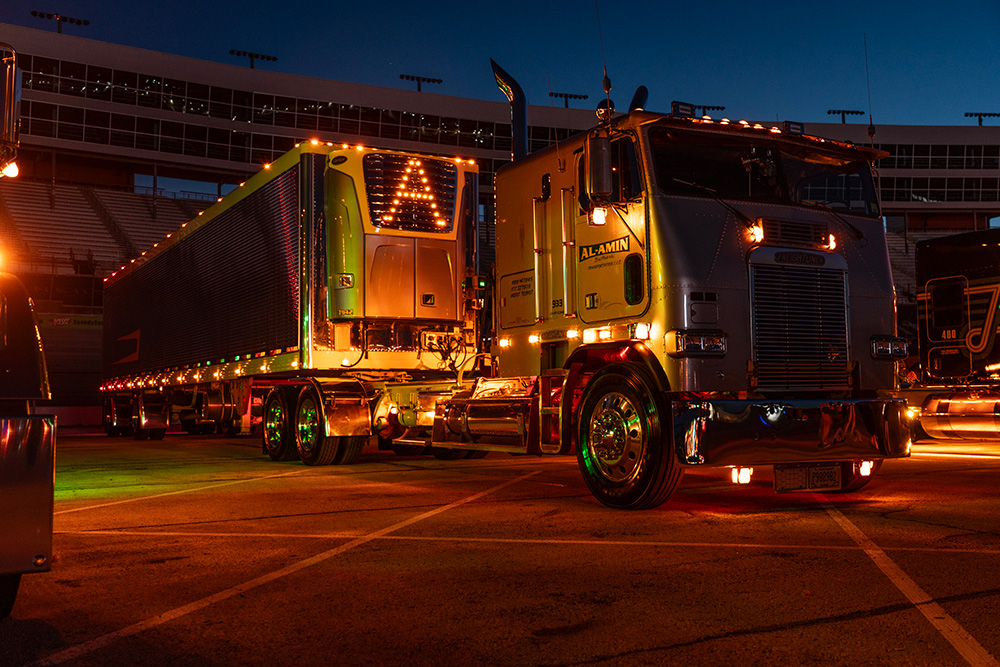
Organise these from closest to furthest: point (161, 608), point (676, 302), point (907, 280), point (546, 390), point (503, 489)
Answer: point (161, 608) < point (676, 302) < point (546, 390) < point (503, 489) < point (907, 280)

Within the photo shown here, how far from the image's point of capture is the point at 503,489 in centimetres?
1005

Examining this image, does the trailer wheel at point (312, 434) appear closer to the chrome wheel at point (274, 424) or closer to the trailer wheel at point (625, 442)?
the chrome wheel at point (274, 424)

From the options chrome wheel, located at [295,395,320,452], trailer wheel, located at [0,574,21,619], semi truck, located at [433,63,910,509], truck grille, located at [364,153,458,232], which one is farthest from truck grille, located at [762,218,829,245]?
chrome wheel, located at [295,395,320,452]

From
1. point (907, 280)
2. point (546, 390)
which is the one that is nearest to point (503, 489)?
point (546, 390)

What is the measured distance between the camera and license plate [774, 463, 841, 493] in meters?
7.82

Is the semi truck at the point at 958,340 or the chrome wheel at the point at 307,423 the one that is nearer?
the chrome wheel at the point at 307,423

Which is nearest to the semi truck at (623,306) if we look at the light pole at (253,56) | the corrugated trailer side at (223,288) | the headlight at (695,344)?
the headlight at (695,344)

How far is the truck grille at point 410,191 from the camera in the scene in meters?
12.4

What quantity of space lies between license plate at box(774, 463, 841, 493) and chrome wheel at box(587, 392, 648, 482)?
3.89 ft

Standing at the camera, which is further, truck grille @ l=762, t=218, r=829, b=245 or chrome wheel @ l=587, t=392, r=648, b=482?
truck grille @ l=762, t=218, r=829, b=245

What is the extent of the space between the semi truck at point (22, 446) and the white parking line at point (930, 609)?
3.92 m

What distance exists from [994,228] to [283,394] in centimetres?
1102

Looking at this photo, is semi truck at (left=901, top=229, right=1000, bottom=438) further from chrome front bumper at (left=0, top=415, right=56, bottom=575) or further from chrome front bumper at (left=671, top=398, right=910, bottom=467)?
chrome front bumper at (left=0, top=415, right=56, bottom=575)

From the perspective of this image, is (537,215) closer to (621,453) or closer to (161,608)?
(621,453)
